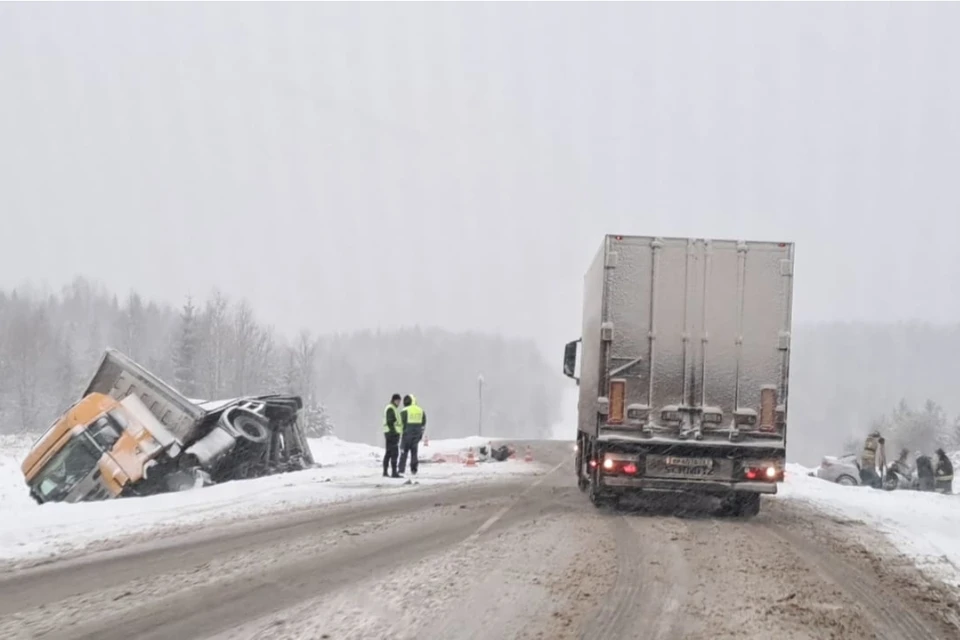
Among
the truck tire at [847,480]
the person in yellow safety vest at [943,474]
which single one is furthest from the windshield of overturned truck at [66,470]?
the person in yellow safety vest at [943,474]

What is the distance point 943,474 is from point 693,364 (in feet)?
50.1

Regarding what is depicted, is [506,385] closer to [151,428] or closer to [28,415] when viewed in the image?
[28,415]

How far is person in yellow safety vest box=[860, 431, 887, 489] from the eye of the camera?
22.5 meters

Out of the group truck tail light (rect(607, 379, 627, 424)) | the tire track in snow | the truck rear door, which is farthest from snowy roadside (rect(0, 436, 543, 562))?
the tire track in snow

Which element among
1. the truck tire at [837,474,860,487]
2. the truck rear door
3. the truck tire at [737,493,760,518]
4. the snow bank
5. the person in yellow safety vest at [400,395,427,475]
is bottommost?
the snow bank

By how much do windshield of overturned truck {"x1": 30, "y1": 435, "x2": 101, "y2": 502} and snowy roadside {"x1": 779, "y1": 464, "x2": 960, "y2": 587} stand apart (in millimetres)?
12994

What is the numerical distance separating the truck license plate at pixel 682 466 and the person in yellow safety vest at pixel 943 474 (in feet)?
48.0

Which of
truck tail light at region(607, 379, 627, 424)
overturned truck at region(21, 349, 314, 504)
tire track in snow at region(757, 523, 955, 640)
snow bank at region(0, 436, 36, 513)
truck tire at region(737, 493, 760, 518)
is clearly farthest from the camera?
snow bank at region(0, 436, 36, 513)

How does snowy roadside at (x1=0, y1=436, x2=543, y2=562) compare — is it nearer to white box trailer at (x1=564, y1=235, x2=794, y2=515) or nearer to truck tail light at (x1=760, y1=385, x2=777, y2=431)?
white box trailer at (x1=564, y1=235, x2=794, y2=515)

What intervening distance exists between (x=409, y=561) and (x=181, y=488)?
954 cm

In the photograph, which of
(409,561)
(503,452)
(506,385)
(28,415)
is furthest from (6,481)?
(506,385)

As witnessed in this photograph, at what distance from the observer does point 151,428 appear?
15.4 metres

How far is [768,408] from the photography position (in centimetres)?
1009

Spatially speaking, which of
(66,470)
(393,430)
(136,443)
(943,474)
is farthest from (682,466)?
(943,474)
